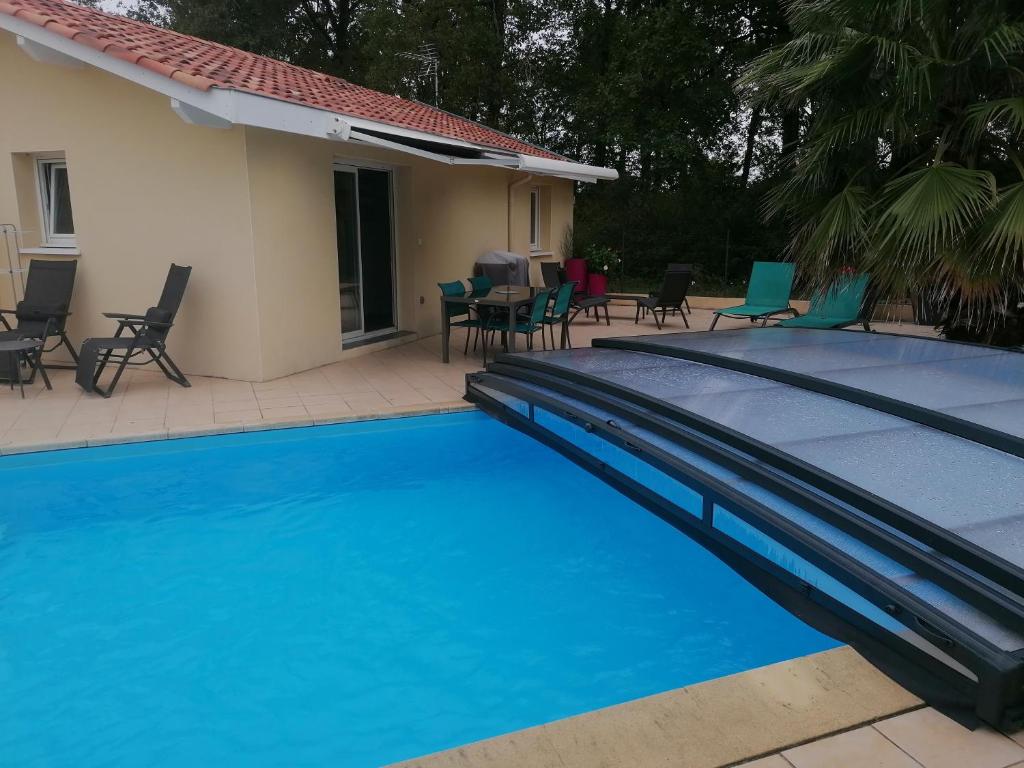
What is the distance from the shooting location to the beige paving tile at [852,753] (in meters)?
2.73

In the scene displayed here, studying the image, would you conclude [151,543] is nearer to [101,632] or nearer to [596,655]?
[101,632]

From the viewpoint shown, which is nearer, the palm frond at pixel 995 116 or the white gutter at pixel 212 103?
the palm frond at pixel 995 116

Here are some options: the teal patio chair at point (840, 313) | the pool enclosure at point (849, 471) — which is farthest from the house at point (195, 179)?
the teal patio chair at point (840, 313)

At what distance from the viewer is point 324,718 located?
373 centimetres

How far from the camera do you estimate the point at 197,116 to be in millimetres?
8070

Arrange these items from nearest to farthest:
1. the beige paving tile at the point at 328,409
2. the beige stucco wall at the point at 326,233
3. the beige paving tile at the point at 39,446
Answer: the beige paving tile at the point at 39,446, the beige paving tile at the point at 328,409, the beige stucco wall at the point at 326,233

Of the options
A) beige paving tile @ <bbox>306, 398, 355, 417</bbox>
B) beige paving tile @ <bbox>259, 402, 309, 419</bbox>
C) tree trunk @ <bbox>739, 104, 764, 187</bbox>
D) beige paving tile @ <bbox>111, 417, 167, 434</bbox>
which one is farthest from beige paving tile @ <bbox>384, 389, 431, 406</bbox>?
tree trunk @ <bbox>739, 104, 764, 187</bbox>

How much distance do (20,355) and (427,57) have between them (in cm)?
1565

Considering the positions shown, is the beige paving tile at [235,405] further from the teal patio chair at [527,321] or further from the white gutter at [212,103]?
the teal patio chair at [527,321]

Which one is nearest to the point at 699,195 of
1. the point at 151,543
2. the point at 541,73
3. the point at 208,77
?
the point at 541,73

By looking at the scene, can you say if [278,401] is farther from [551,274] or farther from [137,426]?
[551,274]

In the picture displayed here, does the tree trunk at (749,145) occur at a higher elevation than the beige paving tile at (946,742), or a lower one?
higher

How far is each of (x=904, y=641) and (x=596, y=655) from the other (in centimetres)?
165

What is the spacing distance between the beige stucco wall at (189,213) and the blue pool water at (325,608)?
2705 mm
